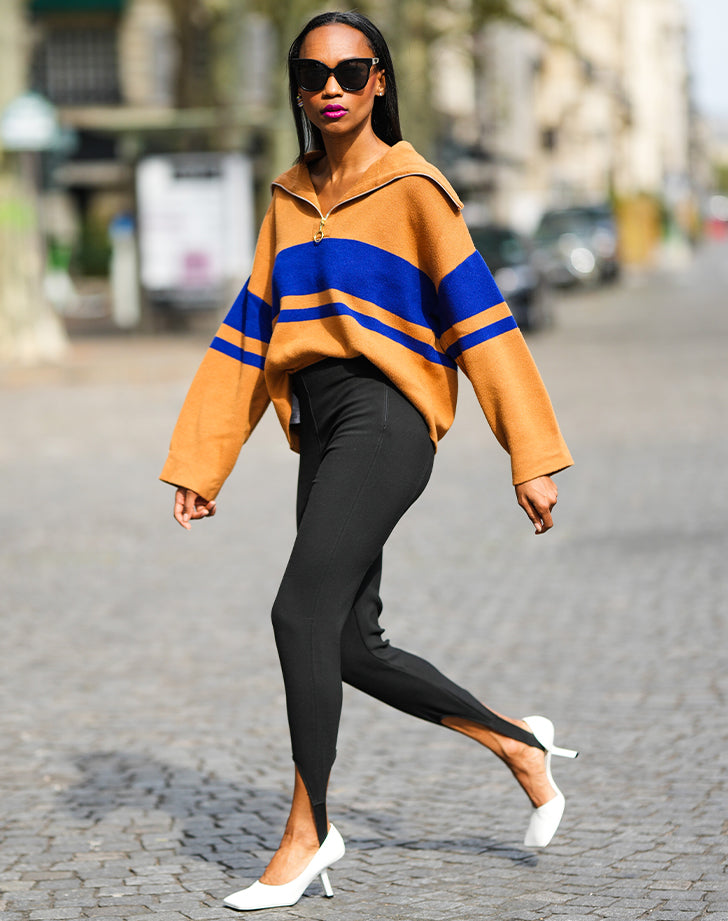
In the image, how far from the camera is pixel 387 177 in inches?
143

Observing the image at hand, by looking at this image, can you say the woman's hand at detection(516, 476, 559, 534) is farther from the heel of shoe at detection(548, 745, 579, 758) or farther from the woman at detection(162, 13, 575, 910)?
the heel of shoe at detection(548, 745, 579, 758)

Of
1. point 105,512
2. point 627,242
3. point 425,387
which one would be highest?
point 425,387

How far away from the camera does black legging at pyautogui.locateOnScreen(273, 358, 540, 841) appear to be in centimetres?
363

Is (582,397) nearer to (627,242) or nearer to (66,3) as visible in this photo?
(66,3)

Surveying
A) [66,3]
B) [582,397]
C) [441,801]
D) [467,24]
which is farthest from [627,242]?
[441,801]

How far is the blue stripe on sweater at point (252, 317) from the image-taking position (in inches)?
151

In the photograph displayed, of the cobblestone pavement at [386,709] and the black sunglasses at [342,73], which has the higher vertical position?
the black sunglasses at [342,73]

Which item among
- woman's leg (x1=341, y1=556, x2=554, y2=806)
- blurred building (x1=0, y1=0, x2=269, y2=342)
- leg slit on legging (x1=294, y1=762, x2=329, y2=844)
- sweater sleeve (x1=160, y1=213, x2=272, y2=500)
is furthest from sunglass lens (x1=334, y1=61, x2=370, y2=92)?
blurred building (x1=0, y1=0, x2=269, y2=342)

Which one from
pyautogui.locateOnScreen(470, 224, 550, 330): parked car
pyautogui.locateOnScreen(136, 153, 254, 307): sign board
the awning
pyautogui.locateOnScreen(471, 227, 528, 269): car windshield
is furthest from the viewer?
the awning

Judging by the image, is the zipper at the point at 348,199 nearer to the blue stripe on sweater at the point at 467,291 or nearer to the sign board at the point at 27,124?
the blue stripe on sweater at the point at 467,291

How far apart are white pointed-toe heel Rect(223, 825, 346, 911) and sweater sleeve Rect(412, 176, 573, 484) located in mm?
859

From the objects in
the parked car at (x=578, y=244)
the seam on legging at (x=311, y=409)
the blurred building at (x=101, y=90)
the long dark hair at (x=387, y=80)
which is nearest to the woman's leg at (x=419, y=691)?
the seam on legging at (x=311, y=409)

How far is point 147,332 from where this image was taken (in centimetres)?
2598

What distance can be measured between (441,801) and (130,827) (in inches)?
31.3
